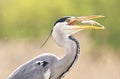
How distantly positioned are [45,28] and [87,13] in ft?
2.65

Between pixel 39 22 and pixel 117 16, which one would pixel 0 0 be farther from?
pixel 117 16

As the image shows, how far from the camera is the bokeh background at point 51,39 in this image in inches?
415

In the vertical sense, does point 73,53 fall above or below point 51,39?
above

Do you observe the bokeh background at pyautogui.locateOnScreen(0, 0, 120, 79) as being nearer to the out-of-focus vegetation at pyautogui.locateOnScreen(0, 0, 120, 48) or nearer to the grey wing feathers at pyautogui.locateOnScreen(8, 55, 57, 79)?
the out-of-focus vegetation at pyautogui.locateOnScreen(0, 0, 120, 48)

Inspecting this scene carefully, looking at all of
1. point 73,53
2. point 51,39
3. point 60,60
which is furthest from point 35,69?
point 51,39

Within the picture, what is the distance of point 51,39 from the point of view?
11641mm

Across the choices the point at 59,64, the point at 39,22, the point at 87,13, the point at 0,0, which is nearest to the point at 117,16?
the point at 87,13

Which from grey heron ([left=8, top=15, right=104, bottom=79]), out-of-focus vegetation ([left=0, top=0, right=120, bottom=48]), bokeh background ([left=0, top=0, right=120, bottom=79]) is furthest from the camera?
out-of-focus vegetation ([left=0, top=0, right=120, bottom=48])

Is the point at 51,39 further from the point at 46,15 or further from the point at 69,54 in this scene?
the point at 69,54

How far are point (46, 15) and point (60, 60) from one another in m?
6.76

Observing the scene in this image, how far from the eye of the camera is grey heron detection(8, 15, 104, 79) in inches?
233

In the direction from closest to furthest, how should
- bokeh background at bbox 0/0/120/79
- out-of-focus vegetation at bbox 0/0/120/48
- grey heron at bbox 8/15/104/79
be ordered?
grey heron at bbox 8/15/104/79 → bokeh background at bbox 0/0/120/79 → out-of-focus vegetation at bbox 0/0/120/48

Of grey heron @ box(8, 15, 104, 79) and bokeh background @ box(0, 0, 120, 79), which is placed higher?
grey heron @ box(8, 15, 104, 79)

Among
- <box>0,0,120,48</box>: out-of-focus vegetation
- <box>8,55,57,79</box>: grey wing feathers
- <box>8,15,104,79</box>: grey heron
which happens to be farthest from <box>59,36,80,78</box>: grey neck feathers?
<box>0,0,120,48</box>: out-of-focus vegetation
